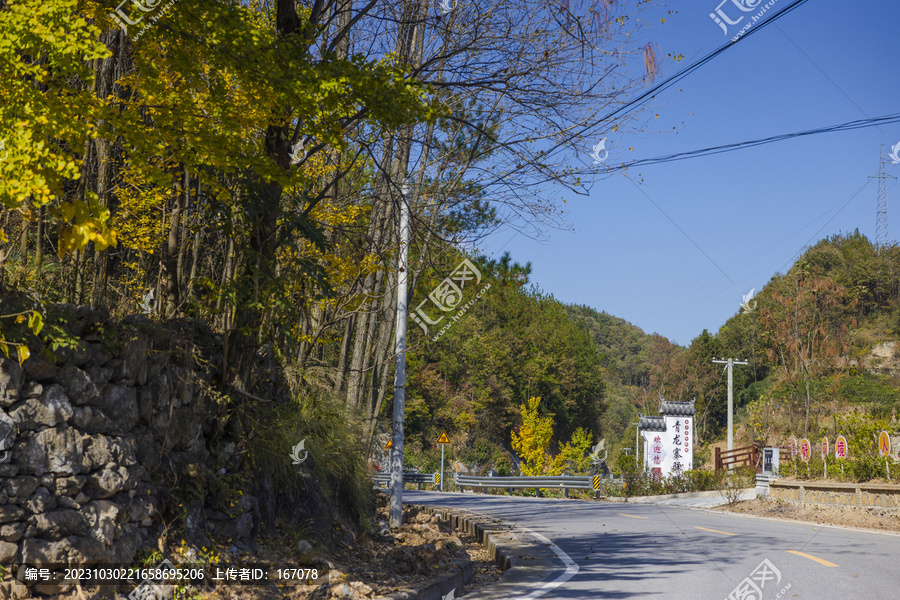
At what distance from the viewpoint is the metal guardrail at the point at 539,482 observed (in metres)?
27.2

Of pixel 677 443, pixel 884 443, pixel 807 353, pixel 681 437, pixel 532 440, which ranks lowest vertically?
pixel 532 440

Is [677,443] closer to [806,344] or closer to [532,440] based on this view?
[806,344]

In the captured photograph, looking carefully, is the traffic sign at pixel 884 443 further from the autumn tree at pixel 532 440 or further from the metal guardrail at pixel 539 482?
the autumn tree at pixel 532 440

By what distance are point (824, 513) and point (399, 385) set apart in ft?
36.8

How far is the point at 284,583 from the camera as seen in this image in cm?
670

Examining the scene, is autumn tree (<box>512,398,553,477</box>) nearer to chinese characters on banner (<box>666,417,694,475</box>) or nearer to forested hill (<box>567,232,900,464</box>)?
chinese characters on banner (<box>666,417,694,475</box>)

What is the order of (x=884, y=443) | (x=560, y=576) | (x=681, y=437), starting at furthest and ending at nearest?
(x=681, y=437)
(x=884, y=443)
(x=560, y=576)

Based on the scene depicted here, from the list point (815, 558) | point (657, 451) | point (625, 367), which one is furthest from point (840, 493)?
point (625, 367)

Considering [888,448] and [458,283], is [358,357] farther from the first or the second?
[888,448]

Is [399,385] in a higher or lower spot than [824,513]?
higher

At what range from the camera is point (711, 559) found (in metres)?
9.52

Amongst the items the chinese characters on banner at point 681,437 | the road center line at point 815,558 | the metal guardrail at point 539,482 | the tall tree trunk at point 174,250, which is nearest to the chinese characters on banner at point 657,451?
the chinese characters on banner at point 681,437

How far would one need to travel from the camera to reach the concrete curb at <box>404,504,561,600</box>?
7.25 m

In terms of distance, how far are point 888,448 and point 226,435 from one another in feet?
49.6
